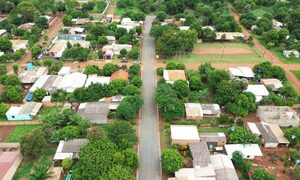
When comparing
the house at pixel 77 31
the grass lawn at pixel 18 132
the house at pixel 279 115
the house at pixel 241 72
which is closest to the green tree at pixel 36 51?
the house at pixel 77 31

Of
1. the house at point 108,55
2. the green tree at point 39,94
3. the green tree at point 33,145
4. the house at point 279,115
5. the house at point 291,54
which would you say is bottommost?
the green tree at point 33,145

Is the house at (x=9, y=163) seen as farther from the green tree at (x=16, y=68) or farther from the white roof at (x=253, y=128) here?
the white roof at (x=253, y=128)

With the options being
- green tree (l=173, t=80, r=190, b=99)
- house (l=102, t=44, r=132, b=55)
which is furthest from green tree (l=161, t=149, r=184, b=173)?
house (l=102, t=44, r=132, b=55)

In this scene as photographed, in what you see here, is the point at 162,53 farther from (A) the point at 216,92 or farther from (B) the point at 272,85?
(B) the point at 272,85

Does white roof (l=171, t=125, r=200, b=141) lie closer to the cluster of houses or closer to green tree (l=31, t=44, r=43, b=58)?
the cluster of houses

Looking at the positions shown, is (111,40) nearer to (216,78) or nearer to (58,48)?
(58,48)
